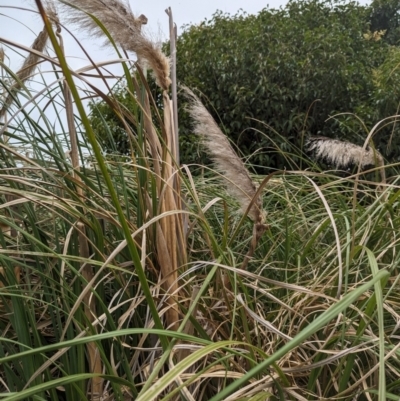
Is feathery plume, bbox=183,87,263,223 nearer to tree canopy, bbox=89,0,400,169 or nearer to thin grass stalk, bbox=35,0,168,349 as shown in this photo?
thin grass stalk, bbox=35,0,168,349

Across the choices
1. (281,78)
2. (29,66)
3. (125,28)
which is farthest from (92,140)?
(281,78)

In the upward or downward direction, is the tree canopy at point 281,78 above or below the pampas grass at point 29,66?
below

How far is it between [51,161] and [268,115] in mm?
4534

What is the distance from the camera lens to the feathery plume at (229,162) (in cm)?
98

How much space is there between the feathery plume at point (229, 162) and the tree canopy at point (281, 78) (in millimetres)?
3948

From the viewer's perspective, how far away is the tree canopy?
527 cm

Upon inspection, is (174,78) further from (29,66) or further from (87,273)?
(87,273)

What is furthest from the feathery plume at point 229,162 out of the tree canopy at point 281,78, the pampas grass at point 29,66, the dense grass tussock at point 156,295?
the tree canopy at point 281,78

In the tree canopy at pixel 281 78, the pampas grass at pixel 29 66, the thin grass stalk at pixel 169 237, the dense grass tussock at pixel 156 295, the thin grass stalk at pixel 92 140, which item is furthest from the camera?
the tree canopy at pixel 281 78

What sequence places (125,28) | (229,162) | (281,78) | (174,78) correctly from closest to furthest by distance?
(125,28) → (229,162) → (174,78) → (281,78)

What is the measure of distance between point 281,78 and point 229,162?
16.1ft

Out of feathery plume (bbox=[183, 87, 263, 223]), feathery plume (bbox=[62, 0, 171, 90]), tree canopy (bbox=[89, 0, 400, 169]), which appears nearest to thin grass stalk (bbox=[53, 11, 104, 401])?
feathery plume (bbox=[62, 0, 171, 90])

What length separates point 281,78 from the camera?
18.6 ft

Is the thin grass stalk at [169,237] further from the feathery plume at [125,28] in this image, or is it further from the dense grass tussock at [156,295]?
the feathery plume at [125,28]
